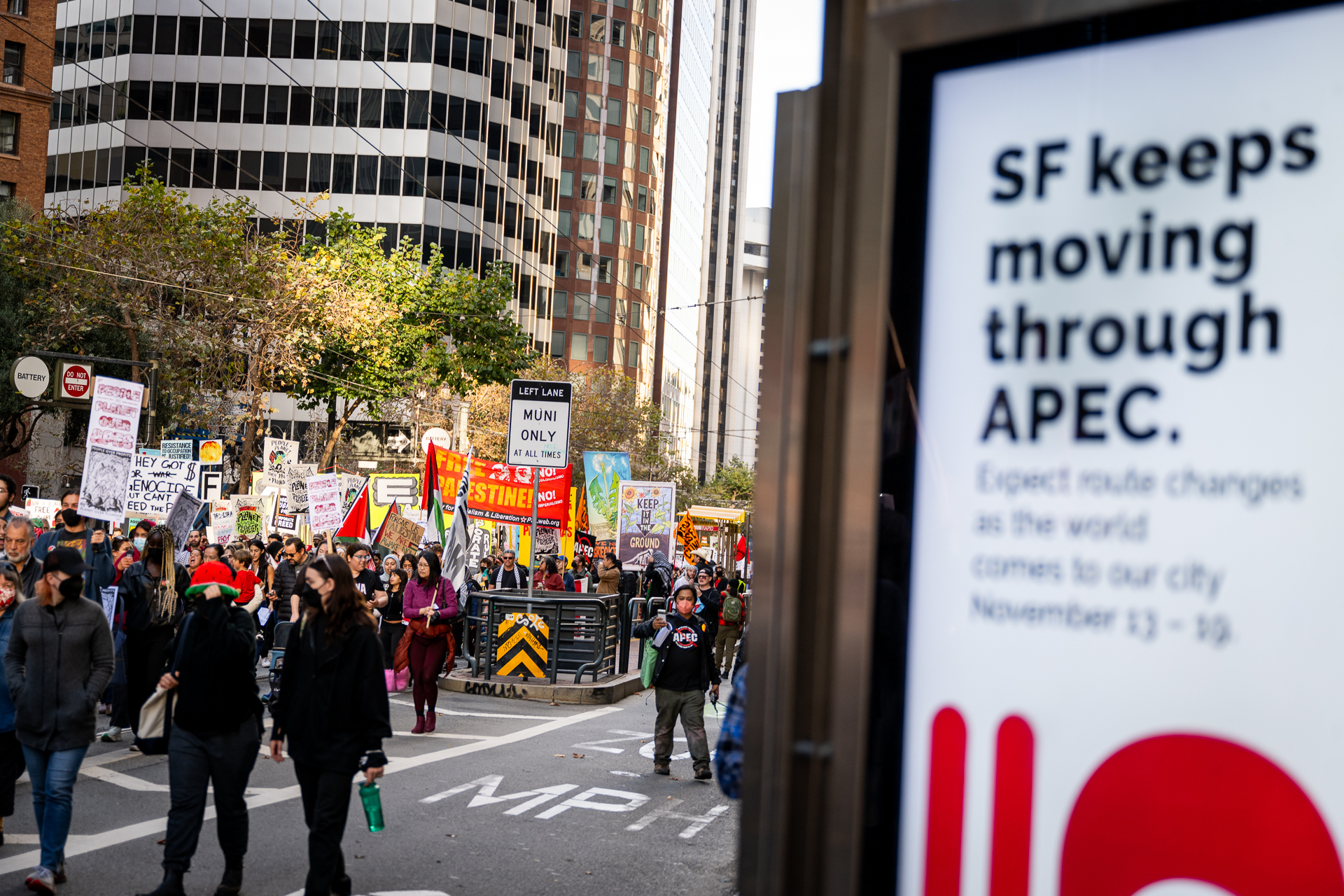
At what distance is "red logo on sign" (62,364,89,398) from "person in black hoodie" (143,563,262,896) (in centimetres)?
2086

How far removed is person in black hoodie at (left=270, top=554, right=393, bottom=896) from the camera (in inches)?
260

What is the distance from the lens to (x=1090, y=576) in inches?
82.0

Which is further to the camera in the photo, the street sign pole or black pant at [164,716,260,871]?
the street sign pole

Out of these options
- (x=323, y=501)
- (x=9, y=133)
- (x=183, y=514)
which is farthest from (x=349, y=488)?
(x=9, y=133)

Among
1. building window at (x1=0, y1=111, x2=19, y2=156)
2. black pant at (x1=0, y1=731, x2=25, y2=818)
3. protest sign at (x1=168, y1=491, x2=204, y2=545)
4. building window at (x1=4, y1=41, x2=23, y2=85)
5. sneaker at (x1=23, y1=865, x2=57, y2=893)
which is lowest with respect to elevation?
sneaker at (x1=23, y1=865, x2=57, y2=893)

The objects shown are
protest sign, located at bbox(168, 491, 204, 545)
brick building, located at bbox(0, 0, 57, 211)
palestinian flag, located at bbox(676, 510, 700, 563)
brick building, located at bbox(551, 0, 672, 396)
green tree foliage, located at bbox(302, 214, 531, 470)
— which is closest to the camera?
protest sign, located at bbox(168, 491, 204, 545)

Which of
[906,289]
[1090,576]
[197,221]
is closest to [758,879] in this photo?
[1090,576]

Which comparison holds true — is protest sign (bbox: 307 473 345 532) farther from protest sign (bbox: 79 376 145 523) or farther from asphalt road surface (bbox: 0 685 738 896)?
asphalt road surface (bbox: 0 685 738 896)

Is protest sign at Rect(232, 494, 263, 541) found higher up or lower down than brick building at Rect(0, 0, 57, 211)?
lower down

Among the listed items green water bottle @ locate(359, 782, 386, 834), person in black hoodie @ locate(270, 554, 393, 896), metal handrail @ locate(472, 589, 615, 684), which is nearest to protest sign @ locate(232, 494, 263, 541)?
metal handrail @ locate(472, 589, 615, 684)

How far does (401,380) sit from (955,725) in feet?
151

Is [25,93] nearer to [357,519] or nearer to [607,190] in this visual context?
[357,519]

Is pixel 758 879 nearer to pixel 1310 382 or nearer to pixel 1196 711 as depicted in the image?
pixel 1196 711

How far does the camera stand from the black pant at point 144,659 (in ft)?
39.1
